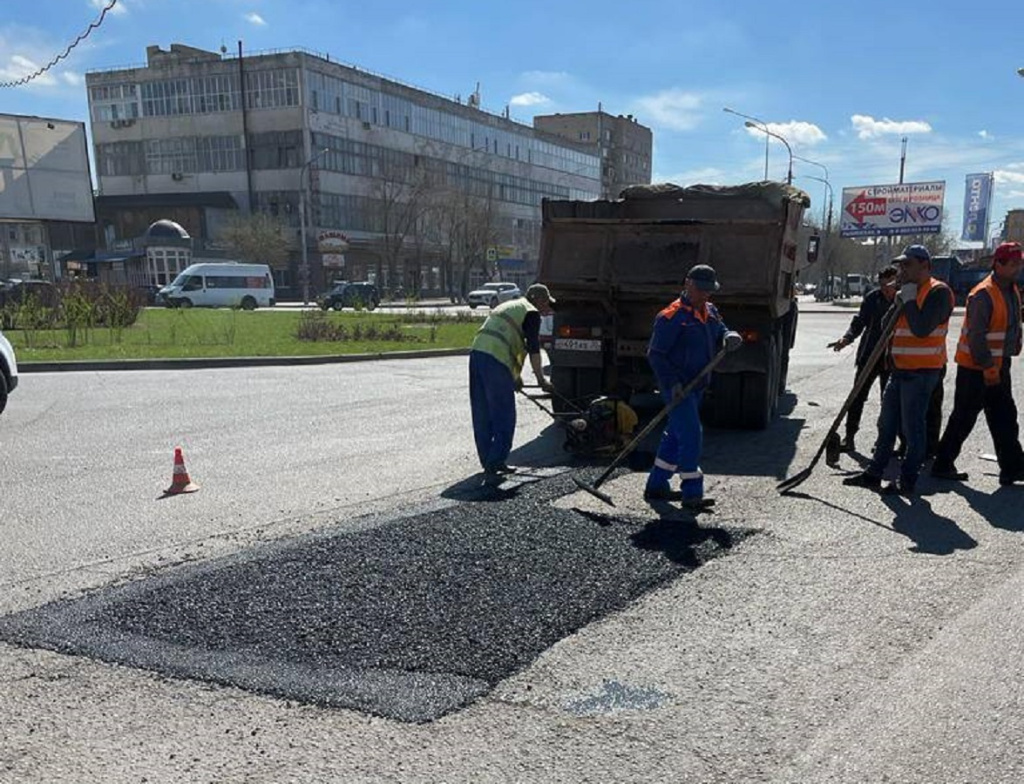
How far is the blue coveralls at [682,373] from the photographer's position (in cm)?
591

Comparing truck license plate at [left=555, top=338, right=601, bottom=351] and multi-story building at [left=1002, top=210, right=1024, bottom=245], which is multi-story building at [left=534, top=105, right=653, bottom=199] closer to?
multi-story building at [left=1002, top=210, right=1024, bottom=245]

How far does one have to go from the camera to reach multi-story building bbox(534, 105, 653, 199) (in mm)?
116125

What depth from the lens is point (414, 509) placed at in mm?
5938

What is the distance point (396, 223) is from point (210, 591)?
225 feet

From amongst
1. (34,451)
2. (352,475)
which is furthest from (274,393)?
(352,475)

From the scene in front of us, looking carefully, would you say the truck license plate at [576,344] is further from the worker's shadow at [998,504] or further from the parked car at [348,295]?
the parked car at [348,295]

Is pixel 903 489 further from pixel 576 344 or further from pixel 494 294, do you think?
pixel 494 294

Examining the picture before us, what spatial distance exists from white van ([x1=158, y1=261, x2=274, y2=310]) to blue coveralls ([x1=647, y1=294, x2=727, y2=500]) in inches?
1544

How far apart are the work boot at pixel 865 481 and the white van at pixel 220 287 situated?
39499 mm

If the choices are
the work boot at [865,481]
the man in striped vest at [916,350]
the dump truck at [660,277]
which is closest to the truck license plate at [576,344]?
the dump truck at [660,277]

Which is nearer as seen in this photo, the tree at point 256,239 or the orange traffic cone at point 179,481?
the orange traffic cone at point 179,481

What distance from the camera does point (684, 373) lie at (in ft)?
19.8

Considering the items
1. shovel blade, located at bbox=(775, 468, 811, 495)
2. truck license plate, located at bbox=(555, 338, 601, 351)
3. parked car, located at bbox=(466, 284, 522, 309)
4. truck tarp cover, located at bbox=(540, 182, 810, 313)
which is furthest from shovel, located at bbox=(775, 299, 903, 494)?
parked car, located at bbox=(466, 284, 522, 309)

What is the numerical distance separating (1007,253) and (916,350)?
41.9 inches
